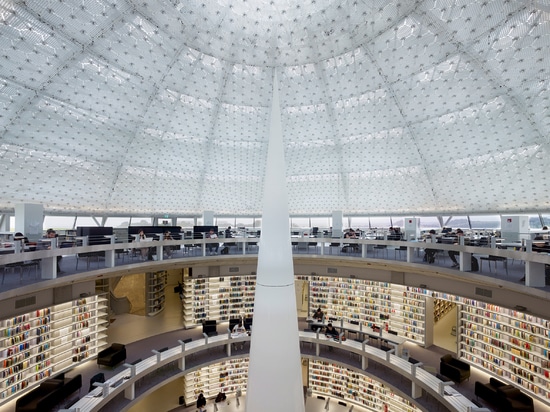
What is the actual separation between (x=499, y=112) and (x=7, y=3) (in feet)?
78.2

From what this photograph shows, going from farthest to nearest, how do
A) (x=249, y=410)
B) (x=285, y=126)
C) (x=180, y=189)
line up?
(x=180, y=189) < (x=285, y=126) < (x=249, y=410)

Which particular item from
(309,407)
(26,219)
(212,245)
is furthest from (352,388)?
(26,219)

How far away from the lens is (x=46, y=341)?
526 inches

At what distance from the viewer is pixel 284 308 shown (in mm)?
6559

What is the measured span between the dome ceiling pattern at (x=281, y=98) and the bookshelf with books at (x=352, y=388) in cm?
1528

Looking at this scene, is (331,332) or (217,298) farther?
(217,298)

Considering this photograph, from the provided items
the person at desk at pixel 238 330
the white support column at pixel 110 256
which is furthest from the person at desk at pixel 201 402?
the white support column at pixel 110 256

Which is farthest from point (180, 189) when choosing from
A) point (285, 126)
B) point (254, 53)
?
point (254, 53)

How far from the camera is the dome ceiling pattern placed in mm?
14438

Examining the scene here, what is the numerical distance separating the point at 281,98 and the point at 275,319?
1794cm

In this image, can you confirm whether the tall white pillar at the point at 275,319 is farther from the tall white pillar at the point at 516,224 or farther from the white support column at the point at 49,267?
the tall white pillar at the point at 516,224

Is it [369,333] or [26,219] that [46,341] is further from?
[369,333]

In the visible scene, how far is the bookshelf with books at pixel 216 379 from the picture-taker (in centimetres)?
1797

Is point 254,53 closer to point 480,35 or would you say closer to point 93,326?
point 480,35
